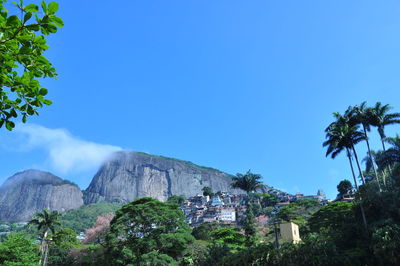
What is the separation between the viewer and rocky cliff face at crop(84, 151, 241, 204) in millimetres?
165875

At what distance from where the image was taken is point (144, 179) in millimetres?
169125

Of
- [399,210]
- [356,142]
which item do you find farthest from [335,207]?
[399,210]

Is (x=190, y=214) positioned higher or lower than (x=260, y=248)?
higher

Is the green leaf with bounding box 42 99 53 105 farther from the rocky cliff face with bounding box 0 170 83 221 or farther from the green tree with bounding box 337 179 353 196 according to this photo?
the rocky cliff face with bounding box 0 170 83 221

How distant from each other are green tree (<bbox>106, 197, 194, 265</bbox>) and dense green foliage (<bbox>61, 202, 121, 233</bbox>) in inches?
3963

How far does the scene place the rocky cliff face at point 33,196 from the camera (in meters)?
151

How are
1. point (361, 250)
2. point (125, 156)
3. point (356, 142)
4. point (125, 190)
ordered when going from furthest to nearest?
point (125, 156) < point (125, 190) < point (356, 142) < point (361, 250)

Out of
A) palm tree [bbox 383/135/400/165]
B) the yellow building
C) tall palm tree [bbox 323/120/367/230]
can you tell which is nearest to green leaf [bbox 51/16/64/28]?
the yellow building

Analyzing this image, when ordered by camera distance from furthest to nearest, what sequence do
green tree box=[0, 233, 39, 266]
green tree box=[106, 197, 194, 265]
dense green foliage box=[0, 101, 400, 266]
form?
green tree box=[106, 197, 194, 265]
green tree box=[0, 233, 39, 266]
dense green foliage box=[0, 101, 400, 266]

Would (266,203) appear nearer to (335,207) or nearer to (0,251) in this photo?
(335,207)

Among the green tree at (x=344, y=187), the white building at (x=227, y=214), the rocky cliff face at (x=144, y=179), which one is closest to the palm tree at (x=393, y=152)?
the green tree at (x=344, y=187)

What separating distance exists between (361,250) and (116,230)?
64.3 feet

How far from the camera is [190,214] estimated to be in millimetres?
101438

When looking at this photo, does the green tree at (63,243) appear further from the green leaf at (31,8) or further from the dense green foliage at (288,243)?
the green leaf at (31,8)
